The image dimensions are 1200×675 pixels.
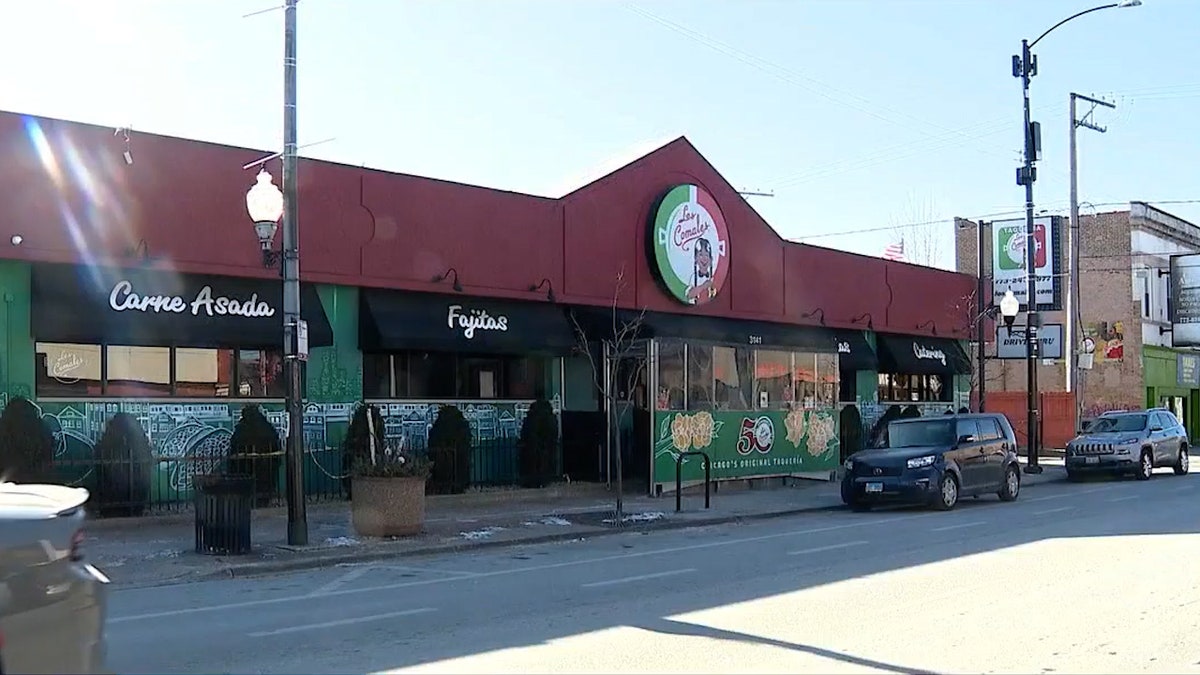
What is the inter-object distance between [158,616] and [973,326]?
3001 centimetres

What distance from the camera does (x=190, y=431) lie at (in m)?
18.7

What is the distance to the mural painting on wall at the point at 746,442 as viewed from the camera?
2328 centimetres

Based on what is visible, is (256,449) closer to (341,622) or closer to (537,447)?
(537,447)

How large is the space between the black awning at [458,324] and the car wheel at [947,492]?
23.9 feet

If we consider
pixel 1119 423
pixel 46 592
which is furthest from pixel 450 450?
pixel 1119 423

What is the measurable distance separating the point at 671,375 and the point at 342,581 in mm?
11286

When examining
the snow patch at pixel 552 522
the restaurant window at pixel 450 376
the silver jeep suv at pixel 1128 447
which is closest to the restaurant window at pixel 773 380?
the restaurant window at pixel 450 376

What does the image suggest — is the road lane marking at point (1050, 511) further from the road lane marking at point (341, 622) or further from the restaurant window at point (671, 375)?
the road lane marking at point (341, 622)

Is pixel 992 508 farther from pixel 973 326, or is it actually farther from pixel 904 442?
pixel 973 326

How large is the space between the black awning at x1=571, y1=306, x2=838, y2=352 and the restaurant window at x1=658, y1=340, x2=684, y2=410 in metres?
0.26

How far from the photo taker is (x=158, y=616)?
420 inches

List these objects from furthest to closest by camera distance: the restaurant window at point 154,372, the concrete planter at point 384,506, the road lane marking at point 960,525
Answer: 1. the road lane marking at point 960,525
2. the restaurant window at point 154,372
3. the concrete planter at point 384,506

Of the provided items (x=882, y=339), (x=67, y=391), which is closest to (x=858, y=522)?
(x=67, y=391)

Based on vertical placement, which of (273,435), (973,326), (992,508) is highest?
(973,326)
